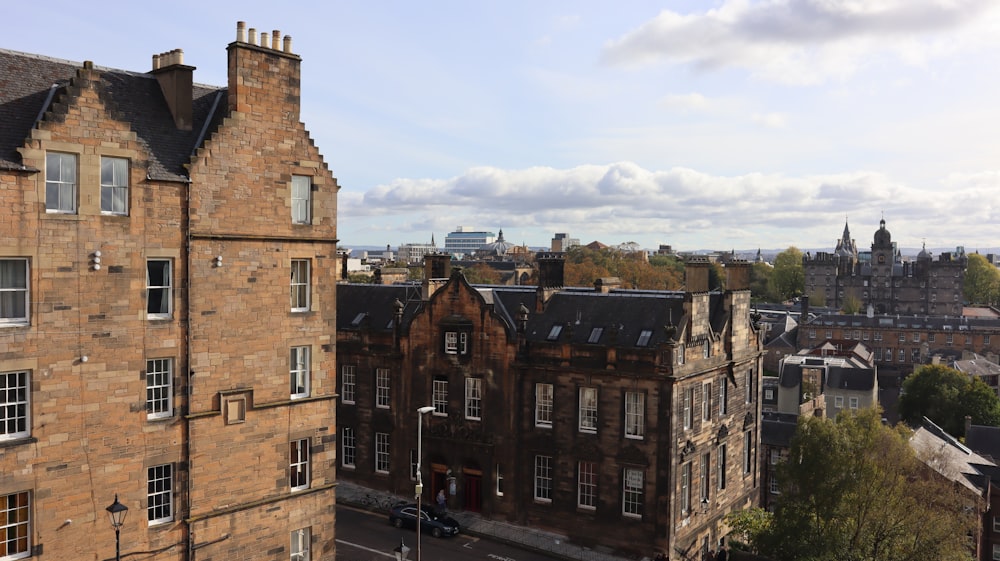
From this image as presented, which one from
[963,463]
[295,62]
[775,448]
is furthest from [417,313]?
[963,463]

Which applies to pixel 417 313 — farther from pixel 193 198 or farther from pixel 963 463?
pixel 963 463

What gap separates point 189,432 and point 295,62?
42.1 ft

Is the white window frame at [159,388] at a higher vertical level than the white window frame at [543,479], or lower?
higher

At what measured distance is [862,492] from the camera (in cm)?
3175

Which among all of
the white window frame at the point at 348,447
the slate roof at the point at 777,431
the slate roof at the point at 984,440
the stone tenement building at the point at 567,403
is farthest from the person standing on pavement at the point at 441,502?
the slate roof at the point at 984,440

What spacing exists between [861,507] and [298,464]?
916 inches

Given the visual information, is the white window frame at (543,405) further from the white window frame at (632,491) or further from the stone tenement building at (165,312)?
the stone tenement building at (165,312)

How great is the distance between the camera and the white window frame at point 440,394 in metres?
43.1

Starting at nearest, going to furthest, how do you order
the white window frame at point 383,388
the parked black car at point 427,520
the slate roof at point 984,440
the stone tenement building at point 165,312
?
1. the stone tenement building at point 165,312
2. the parked black car at point 427,520
3. the white window frame at point 383,388
4. the slate roof at point 984,440

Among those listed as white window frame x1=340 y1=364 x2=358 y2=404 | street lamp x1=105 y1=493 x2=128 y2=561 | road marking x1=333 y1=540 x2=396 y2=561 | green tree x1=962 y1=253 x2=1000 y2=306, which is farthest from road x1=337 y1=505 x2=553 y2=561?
green tree x1=962 y1=253 x2=1000 y2=306

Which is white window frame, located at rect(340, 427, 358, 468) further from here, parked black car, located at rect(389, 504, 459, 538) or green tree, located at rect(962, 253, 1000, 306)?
green tree, located at rect(962, 253, 1000, 306)

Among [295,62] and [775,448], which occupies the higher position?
[295,62]

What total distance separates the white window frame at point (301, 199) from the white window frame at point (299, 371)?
14.8 ft

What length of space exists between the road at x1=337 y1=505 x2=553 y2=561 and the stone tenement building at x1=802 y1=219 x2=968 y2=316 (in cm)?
14193
